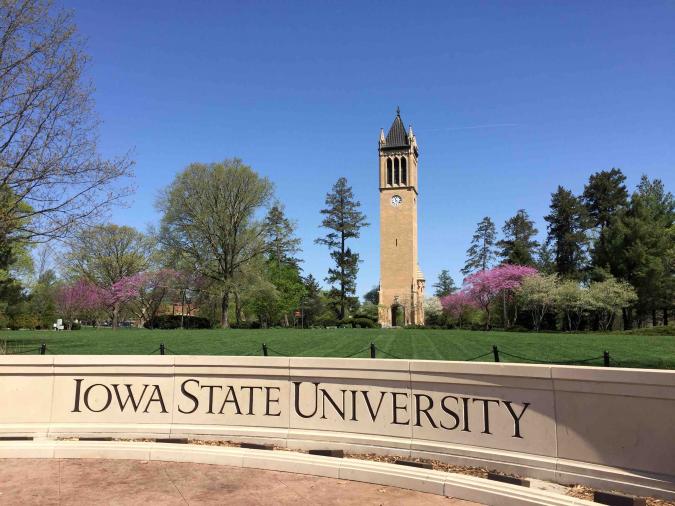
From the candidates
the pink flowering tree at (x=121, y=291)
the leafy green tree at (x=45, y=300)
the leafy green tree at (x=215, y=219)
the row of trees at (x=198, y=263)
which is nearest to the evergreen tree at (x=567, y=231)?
the row of trees at (x=198, y=263)

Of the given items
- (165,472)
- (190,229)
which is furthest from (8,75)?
(190,229)

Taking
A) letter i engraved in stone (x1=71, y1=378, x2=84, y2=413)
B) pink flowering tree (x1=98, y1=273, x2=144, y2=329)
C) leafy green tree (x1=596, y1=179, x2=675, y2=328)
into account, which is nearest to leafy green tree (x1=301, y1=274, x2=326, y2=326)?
pink flowering tree (x1=98, y1=273, x2=144, y2=329)

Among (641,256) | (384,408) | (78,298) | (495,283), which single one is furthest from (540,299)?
(78,298)

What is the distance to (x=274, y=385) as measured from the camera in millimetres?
7188

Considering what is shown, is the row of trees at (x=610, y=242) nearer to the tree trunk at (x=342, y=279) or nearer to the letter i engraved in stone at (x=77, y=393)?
the tree trunk at (x=342, y=279)

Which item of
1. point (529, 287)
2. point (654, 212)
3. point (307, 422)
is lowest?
point (307, 422)

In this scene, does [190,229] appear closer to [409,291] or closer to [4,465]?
[409,291]

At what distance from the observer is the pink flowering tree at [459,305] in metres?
67.3

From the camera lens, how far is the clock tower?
6819cm

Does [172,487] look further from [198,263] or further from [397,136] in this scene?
[397,136]

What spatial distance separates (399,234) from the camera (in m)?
71.2

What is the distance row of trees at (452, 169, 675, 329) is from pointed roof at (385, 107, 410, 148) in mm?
21295

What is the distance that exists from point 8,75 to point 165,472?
13.6 metres

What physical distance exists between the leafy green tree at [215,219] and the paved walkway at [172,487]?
43560 millimetres
